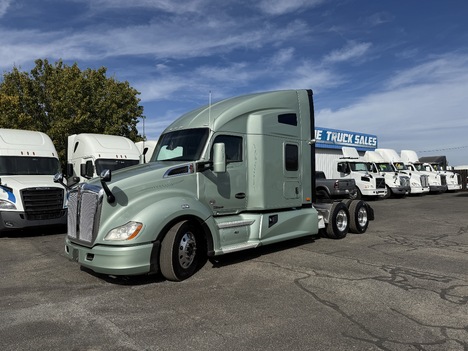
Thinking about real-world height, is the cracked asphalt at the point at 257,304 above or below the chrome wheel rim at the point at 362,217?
below

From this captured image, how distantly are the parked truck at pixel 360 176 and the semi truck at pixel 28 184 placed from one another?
1362cm

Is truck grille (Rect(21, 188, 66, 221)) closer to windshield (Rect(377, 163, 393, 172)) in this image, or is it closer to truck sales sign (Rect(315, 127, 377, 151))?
windshield (Rect(377, 163, 393, 172))

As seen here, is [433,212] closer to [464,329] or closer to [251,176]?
[251,176]

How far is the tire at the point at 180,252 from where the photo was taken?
5.77 metres

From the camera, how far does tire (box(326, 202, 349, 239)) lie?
9328 mm

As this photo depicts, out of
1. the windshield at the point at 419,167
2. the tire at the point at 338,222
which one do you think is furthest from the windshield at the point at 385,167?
the tire at the point at 338,222

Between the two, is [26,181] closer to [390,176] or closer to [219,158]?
[219,158]

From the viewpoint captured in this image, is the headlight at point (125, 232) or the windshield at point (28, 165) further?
the windshield at point (28, 165)

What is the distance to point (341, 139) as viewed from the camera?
114ft

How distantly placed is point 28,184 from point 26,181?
0.33 metres

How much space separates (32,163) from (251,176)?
312 inches

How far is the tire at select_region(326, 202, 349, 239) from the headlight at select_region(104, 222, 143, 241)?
5229mm

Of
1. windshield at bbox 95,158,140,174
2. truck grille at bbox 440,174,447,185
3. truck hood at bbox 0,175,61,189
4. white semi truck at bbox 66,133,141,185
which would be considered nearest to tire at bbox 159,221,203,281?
truck hood at bbox 0,175,61,189

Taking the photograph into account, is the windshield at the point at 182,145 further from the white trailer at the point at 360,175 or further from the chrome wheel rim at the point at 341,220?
the white trailer at the point at 360,175
